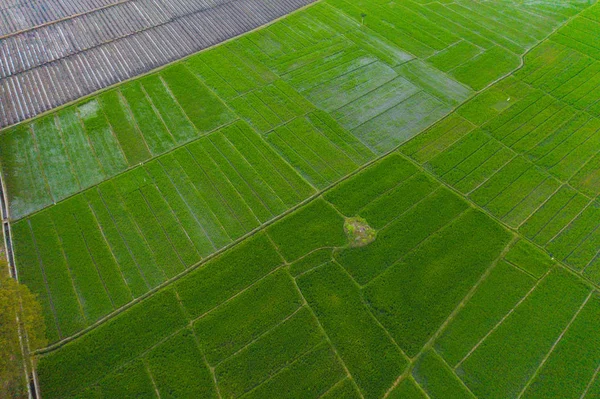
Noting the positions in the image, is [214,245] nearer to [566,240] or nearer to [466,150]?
[466,150]

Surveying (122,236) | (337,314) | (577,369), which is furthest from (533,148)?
(122,236)

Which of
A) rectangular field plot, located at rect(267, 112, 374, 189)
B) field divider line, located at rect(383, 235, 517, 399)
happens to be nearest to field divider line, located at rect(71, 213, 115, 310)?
rectangular field plot, located at rect(267, 112, 374, 189)

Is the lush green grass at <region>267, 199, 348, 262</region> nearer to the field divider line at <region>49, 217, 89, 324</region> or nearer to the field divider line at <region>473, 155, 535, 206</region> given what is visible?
the field divider line at <region>473, 155, 535, 206</region>

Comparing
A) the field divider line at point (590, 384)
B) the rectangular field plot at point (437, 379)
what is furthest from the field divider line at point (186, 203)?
the field divider line at point (590, 384)

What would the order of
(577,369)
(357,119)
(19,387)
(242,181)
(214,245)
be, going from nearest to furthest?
(19,387)
(577,369)
(214,245)
(242,181)
(357,119)

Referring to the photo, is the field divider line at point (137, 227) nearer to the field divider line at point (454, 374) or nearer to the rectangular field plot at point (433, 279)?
the rectangular field plot at point (433, 279)

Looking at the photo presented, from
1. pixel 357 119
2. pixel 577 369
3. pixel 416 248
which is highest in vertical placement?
pixel 357 119

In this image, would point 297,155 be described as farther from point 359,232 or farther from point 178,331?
point 178,331
